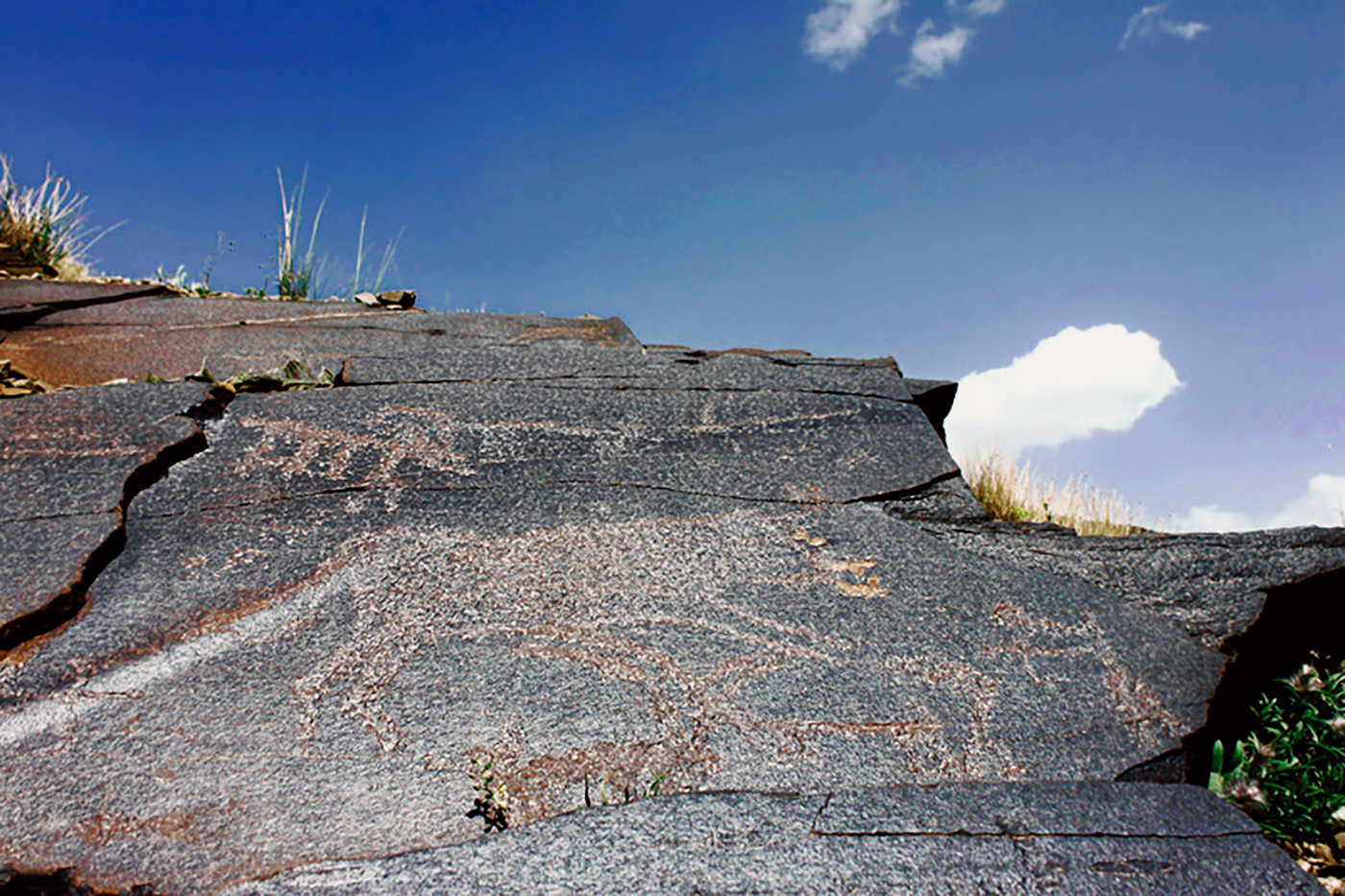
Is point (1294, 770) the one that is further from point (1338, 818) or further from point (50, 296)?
point (50, 296)

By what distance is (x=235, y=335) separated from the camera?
4125mm

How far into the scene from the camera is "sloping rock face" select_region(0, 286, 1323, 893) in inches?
65.1

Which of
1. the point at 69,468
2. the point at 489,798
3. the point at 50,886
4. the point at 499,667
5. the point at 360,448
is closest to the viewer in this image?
the point at 50,886

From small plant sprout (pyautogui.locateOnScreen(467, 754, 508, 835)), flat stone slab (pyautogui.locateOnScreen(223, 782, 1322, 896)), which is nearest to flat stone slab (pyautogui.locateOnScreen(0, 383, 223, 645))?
flat stone slab (pyautogui.locateOnScreen(223, 782, 1322, 896))

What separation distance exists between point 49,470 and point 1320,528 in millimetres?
4045

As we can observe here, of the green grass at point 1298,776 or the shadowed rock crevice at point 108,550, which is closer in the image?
the shadowed rock crevice at point 108,550

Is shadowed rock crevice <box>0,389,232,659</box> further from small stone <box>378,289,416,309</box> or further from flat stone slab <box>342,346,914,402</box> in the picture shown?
small stone <box>378,289,416,309</box>

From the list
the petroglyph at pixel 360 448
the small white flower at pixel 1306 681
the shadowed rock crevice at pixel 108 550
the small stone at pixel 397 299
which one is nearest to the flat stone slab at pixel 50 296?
the small stone at pixel 397 299

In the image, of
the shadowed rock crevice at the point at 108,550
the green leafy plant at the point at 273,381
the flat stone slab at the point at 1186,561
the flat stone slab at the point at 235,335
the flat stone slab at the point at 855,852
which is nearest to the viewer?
the flat stone slab at the point at 855,852

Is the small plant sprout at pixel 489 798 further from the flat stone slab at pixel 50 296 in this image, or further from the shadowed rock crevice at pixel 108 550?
the flat stone slab at pixel 50 296

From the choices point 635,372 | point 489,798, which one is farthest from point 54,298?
point 489,798

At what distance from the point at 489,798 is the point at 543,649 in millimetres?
411

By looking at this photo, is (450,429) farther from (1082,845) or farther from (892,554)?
(1082,845)

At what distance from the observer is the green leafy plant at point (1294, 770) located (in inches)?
90.7
